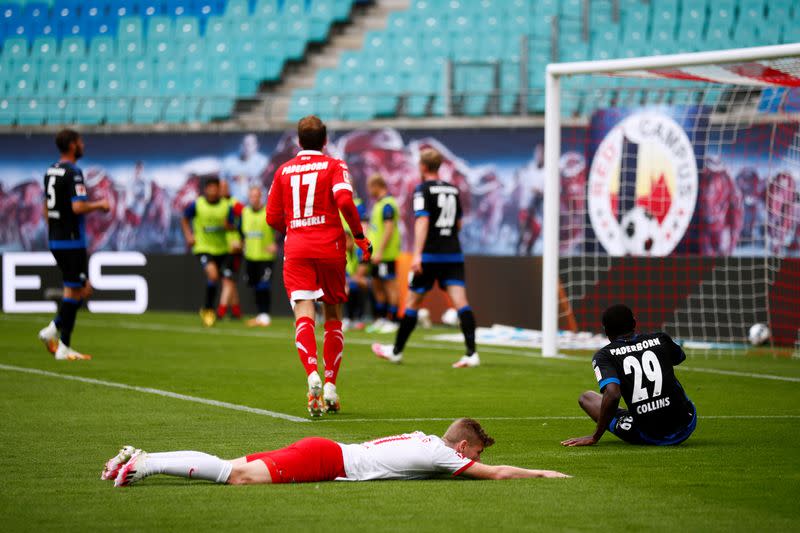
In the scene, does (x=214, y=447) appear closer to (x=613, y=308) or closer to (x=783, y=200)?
(x=613, y=308)

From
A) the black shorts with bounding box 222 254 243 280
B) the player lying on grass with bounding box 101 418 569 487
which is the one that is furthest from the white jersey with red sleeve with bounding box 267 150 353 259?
the black shorts with bounding box 222 254 243 280

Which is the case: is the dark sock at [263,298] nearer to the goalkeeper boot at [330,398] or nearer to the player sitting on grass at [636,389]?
the goalkeeper boot at [330,398]

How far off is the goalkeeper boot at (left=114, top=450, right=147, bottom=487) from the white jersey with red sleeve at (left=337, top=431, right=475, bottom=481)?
3.14ft

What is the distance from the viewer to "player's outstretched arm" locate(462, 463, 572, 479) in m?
6.23

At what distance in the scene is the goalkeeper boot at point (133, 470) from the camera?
19.9 ft

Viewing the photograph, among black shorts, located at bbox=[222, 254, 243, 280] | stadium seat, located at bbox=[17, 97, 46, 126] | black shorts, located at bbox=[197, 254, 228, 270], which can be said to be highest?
stadium seat, located at bbox=[17, 97, 46, 126]

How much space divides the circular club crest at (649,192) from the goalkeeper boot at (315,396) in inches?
354

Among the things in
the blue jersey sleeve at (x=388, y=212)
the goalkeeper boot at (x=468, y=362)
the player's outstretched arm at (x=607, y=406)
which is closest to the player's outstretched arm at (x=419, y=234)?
the goalkeeper boot at (x=468, y=362)

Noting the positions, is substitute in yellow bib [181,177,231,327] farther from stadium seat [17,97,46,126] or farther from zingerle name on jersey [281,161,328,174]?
zingerle name on jersey [281,161,328,174]

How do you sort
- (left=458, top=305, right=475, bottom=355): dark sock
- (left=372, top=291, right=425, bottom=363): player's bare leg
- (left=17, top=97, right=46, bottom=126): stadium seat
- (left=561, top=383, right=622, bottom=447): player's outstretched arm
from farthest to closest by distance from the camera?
(left=17, top=97, right=46, bottom=126): stadium seat, (left=372, top=291, right=425, bottom=363): player's bare leg, (left=458, top=305, right=475, bottom=355): dark sock, (left=561, top=383, right=622, bottom=447): player's outstretched arm

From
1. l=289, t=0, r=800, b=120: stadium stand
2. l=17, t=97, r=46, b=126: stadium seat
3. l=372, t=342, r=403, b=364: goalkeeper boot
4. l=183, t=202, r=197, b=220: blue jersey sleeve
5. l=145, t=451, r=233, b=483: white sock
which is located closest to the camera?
l=145, t=451, r=233, b=483: white sock

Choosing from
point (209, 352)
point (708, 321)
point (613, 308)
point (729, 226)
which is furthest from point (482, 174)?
point (613, 308)

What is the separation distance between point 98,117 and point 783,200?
13.7 metres

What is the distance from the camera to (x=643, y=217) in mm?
17203
